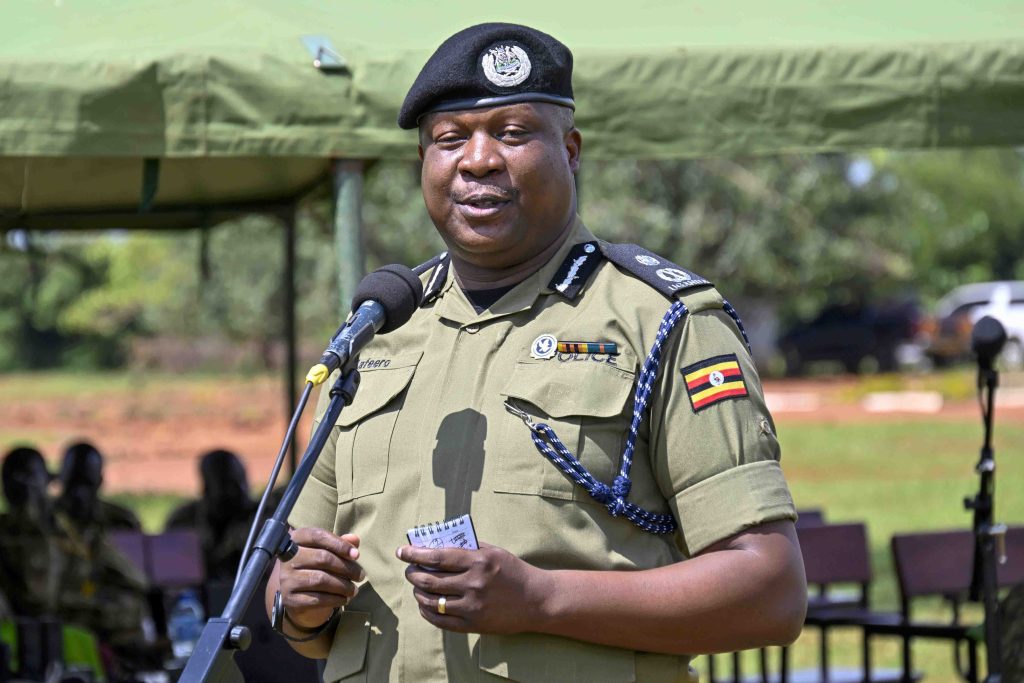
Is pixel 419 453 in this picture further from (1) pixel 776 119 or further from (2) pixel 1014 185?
(2) pixel 1014 185

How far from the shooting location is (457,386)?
2182 millimetres

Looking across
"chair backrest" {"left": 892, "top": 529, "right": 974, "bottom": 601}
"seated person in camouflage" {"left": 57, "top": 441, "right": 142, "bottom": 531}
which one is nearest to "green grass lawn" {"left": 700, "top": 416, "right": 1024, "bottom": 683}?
"chair backrest" {"left": 892, "top": 529, "right": 974, "bottom": 601}

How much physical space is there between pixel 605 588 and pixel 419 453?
0.35 m

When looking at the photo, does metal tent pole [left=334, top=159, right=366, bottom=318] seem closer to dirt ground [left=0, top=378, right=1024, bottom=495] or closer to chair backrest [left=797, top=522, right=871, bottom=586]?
chair backrest [left=797, top=522, right=871, bottom=586]

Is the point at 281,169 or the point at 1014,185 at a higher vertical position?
the point at 1014,185

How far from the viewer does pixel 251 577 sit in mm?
1851

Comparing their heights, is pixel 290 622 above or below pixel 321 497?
below

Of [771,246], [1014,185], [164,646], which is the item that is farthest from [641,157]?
[1014,185]

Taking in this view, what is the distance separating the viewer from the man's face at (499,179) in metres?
2.12

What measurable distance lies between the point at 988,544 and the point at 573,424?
2688 millimetres

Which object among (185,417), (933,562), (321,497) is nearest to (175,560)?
(933,562)

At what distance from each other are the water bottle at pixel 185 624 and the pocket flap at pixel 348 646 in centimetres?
333

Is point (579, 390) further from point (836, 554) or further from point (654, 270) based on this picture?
point (836, 554)

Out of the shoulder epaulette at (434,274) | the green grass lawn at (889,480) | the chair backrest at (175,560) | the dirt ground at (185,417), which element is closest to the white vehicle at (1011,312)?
the green grass lawn at (889,480)
